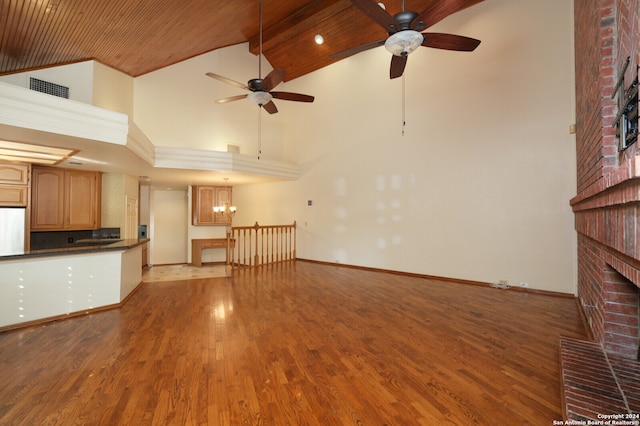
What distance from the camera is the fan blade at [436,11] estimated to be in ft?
9.53

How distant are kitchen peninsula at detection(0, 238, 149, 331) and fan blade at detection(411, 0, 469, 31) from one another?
5053 mm

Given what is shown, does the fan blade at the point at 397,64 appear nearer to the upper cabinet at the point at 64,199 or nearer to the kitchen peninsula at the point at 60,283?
the kitchen peninsula at the point at 60,283

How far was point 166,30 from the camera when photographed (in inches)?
227

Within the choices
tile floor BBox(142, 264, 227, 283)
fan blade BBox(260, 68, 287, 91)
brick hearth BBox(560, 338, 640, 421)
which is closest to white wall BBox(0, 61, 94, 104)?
fan blade BBox(260, 68, 287, 91)

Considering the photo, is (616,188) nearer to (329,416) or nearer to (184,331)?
(329,416)

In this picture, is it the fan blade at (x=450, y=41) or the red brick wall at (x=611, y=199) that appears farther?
the fan blade at (x=450, y=41)

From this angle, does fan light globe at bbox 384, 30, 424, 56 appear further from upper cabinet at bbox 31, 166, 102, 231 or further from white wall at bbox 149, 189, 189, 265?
white wall at bbox 149, 189, 189, 265

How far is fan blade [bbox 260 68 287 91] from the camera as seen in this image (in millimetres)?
4120

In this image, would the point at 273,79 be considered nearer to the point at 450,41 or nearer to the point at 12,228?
the point at 450,41

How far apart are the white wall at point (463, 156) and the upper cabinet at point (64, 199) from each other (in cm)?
536

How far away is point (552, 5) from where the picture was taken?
4.86m

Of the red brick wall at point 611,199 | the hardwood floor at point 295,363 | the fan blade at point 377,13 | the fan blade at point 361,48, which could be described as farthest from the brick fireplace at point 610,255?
the fan blade at point 361,48

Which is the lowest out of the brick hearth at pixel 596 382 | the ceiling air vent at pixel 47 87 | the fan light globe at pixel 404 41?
the brick hearth at pixel 596 382

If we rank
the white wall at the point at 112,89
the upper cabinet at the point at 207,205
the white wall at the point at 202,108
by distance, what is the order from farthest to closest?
the upper cabinet at the point at 207,205 → the white wall at the point at 202,108 → the white wall at the point at 112,89
